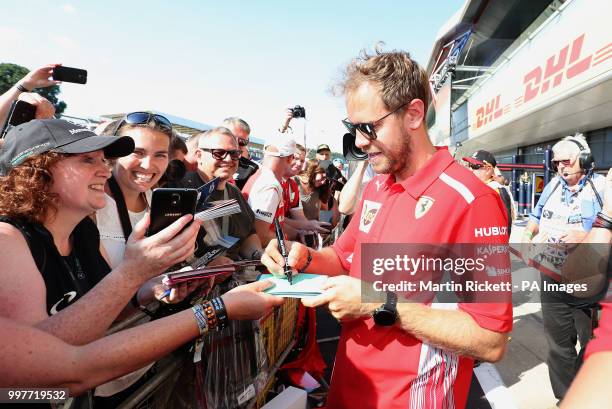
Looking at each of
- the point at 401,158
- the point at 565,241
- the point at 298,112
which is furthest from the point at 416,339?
the point at 298,112

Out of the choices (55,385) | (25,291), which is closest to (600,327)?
(55,385)

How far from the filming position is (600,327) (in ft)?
2.75

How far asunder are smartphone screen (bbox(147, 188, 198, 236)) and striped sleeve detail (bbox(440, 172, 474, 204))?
3.69 ft

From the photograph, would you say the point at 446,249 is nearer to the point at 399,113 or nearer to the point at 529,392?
the point at 399,113

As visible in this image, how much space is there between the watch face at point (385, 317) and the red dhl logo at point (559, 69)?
997cm

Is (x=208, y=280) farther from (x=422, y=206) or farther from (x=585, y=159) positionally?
(x=585, y=159)

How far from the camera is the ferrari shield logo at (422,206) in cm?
152

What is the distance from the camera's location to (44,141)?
1.56 m

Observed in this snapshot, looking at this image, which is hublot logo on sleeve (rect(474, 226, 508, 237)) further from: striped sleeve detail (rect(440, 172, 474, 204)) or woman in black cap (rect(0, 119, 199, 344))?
woman in black cap (rect(0, 119, 199, 344))

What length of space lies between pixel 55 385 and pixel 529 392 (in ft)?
12.7

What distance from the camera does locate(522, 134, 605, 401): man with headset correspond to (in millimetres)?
3209

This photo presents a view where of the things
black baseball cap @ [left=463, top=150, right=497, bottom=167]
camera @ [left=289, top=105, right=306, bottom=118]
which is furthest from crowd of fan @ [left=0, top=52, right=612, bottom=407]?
black baseball cap @ [left=463, top=150, right=497, bottom=167]

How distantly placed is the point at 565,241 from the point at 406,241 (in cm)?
270

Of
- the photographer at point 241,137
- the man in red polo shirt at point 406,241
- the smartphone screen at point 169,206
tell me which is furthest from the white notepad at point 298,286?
the photographer at point 241,137
